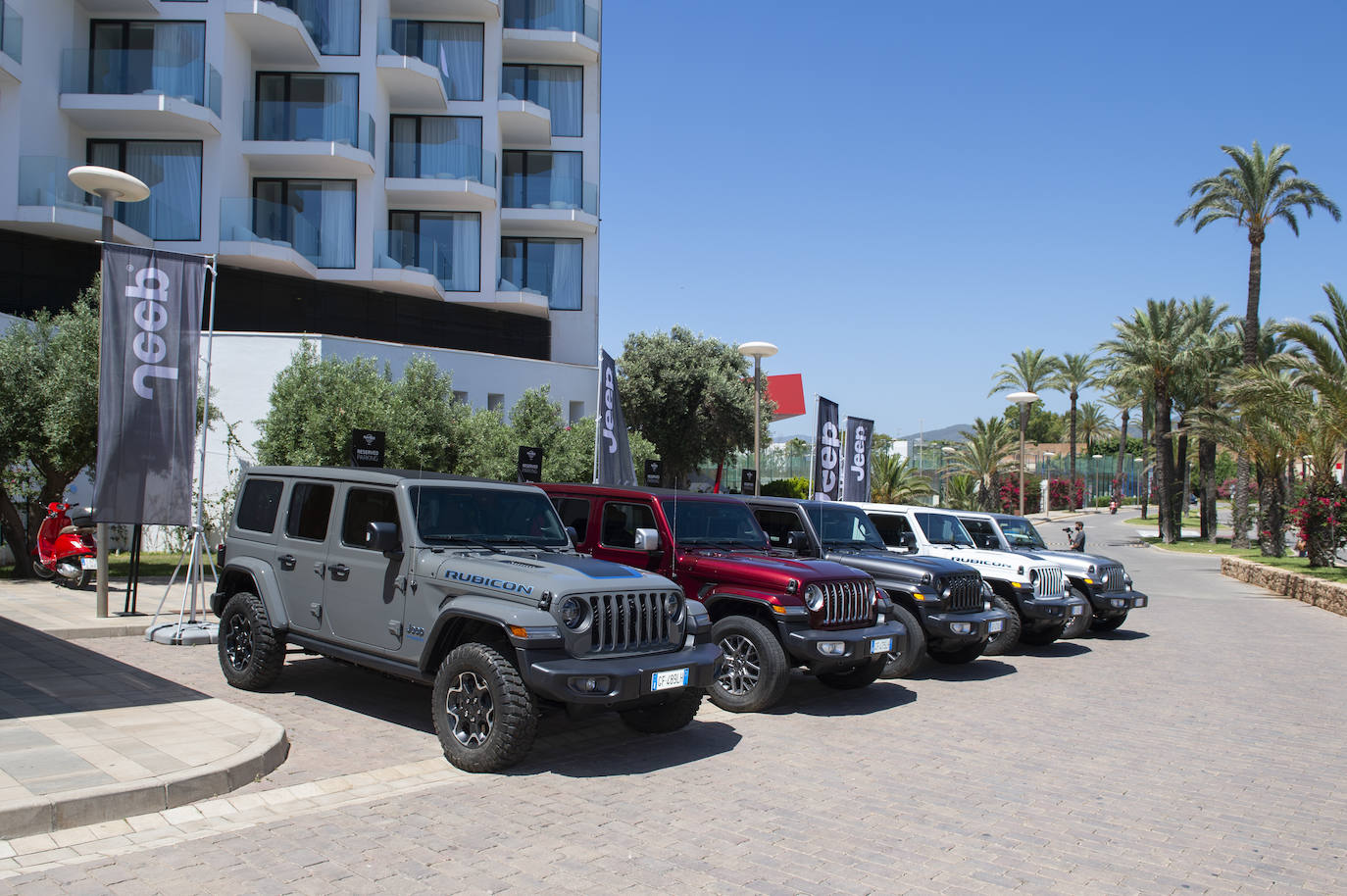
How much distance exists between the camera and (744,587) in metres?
8.84

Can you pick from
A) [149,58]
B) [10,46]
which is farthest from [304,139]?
[10,46]

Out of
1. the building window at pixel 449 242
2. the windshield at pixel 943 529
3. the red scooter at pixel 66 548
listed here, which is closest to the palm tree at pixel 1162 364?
the building window at pixel 449 242

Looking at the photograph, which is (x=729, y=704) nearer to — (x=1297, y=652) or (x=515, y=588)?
(x=515, y=588)

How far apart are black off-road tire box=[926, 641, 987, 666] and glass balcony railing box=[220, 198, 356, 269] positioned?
74.8 feet

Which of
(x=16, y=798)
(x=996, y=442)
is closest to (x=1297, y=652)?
(x=16, y=798)

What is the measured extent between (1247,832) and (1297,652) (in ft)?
31.6

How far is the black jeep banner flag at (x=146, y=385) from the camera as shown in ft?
36.7

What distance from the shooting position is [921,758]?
733 centimetres

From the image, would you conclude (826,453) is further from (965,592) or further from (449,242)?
(449,242)

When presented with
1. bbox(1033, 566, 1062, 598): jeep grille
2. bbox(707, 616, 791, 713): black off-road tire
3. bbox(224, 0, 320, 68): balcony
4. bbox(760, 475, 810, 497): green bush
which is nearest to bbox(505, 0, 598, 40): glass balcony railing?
bbox(224, 0, 320, 68): balcony

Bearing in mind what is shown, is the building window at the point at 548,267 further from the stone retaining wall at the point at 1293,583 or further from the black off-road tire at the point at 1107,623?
the black off-road tire at the point at 1107,623

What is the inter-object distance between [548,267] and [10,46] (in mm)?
16396

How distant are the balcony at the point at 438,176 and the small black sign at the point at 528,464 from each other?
16408 mm

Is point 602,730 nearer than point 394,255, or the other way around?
point 602,730
